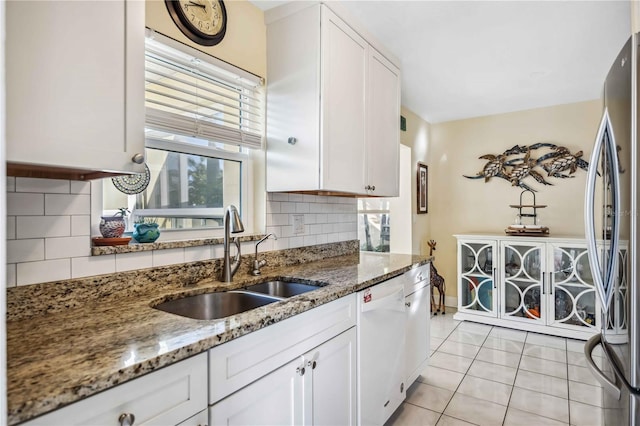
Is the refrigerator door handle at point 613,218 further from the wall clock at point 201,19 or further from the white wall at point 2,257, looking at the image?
the wall clock at point 201,19

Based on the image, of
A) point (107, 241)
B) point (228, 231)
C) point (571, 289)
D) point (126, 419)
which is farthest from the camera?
point (571, 289)

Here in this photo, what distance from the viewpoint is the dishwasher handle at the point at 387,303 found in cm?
178

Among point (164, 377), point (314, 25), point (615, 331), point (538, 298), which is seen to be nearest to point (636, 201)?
point (615, 331)

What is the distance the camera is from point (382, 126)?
2580 mm

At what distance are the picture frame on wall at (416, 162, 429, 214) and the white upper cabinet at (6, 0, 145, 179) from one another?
3622 mm

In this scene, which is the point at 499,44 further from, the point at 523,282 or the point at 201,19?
the point at 523,282

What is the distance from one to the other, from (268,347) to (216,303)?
511mm

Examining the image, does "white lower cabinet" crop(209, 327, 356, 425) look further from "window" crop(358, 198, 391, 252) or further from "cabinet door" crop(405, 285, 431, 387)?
"window" crop(358, 198, 391, 252)

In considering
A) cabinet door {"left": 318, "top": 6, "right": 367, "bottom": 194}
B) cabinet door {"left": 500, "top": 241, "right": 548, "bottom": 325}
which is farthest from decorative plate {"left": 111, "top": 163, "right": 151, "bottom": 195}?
cabinet door {"left": 500, "top": 241, "right": 548, "bottom": 325}

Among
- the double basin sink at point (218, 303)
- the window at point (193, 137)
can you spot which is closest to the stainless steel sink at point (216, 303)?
the double basin sink at point (218, 303)

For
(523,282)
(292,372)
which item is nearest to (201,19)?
(292,372)

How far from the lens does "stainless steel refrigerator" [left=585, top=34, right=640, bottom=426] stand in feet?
3.97

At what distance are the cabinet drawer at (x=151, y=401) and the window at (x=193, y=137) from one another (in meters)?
0.94

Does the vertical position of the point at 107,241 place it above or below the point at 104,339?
above
